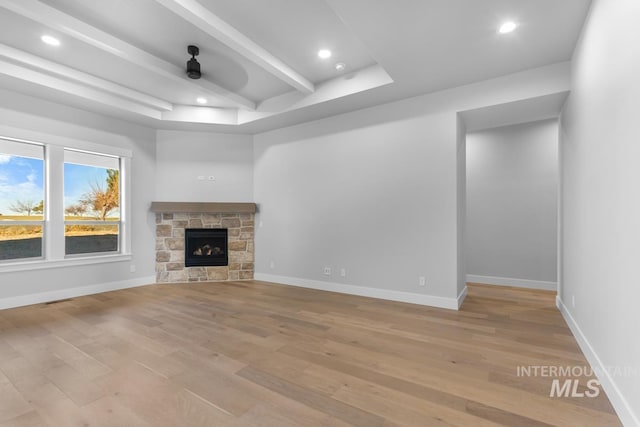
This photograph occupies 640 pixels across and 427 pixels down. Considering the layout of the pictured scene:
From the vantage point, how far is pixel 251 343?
2768mm

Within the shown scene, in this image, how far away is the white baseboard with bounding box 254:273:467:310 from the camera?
387 cm

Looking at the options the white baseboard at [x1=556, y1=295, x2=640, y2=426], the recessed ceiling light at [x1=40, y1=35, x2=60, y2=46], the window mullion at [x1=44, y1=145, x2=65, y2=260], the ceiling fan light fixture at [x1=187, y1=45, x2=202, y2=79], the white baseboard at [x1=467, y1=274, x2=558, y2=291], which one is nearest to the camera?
the white baseboard at [x1=556, y1=295, x2=640, y2=426]

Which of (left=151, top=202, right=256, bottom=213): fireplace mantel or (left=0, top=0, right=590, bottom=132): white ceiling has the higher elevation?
(left=0, top=0, right=590, bottom=132): white ceiling

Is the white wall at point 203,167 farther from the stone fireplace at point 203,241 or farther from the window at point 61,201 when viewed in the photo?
the window at point 61,201

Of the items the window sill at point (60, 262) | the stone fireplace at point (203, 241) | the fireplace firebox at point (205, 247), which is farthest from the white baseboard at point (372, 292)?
the window sill at point (60, 262)

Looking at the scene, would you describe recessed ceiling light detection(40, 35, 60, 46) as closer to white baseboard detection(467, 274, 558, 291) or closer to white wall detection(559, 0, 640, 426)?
white wall detection(559, 0, 640, 426)

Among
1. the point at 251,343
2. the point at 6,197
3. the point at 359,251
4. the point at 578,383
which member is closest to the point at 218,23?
the point at 251,343

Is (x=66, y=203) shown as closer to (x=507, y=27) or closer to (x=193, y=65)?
(x=193, y=65)

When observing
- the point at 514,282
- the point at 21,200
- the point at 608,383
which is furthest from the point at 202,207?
the point at 514,282

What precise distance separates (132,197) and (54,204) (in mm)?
1031

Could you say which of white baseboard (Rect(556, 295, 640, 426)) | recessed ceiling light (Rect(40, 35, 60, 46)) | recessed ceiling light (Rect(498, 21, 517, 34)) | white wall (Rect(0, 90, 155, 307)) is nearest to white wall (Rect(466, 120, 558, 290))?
white baseboard (Rect(556, 295, 640, 426))

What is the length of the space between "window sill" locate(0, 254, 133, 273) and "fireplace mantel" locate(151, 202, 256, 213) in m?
0.97

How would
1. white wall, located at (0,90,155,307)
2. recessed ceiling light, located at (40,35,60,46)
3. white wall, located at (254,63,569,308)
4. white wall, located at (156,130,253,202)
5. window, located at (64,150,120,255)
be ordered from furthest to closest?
white wall, located at (156,130,253,202)
window, located at (64,150,120,255)
white wall, located at (0,90,155,307)
white wall, located at (254,63,569,308)
recessed ceiling light, located at (40,35,60,46)

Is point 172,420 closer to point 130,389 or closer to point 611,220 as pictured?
point 130,389
